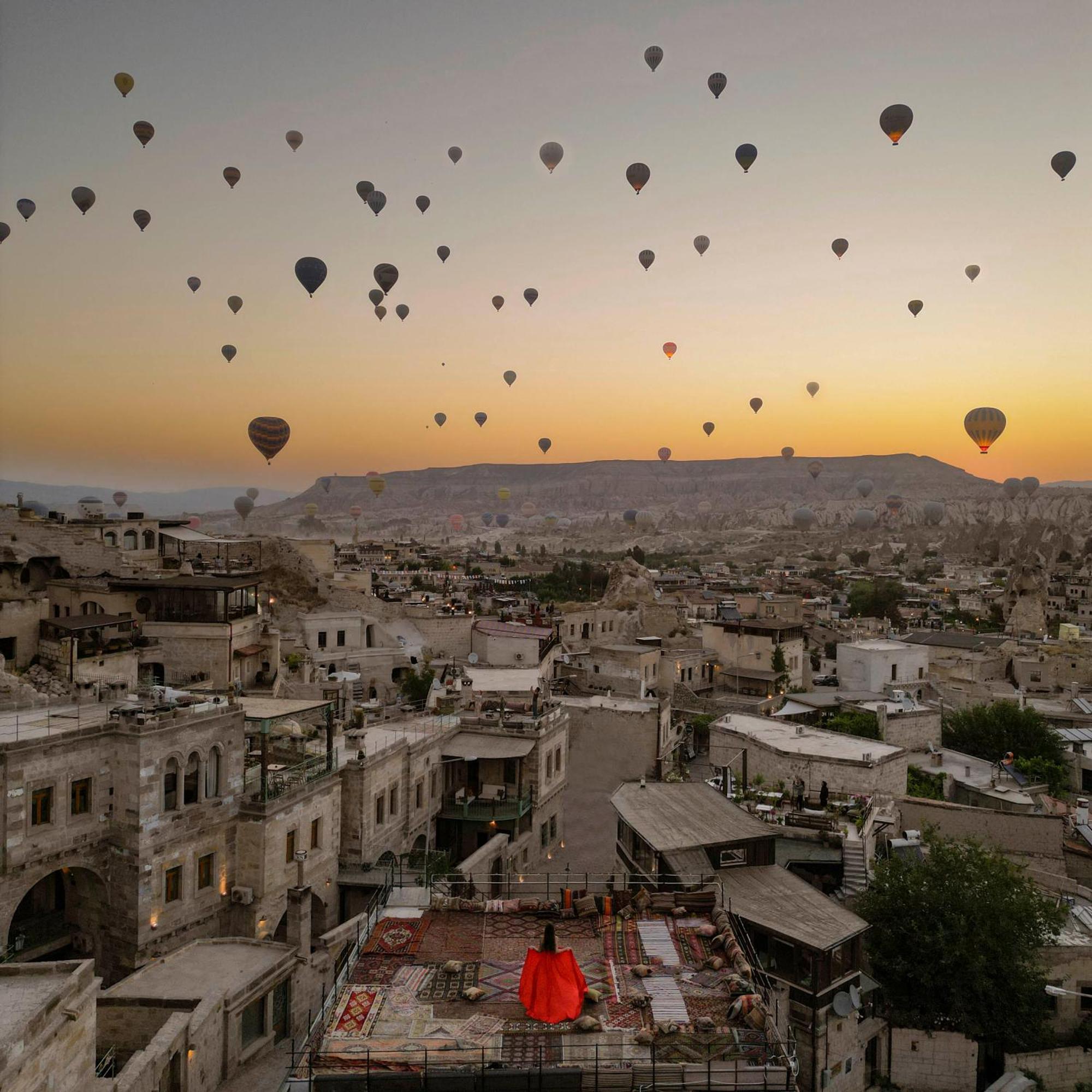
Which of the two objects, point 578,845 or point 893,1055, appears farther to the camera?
point 578,845

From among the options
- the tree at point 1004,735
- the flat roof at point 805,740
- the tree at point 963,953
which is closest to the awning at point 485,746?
the flat roof at point 805,740

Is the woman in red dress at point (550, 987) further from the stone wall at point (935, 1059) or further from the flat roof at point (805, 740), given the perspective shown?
the flat roof at point (805, 740)

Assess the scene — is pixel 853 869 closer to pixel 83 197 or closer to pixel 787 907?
pixel 787 907

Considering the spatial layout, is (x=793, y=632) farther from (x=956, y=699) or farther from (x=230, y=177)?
(x=230, y=177)

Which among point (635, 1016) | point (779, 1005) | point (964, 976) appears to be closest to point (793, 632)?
point (964, 976)

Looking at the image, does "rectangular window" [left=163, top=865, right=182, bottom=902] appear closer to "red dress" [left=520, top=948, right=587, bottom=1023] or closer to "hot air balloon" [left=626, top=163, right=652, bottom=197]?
"red dress" [left=520, top=948, right=587, bottom=1023]

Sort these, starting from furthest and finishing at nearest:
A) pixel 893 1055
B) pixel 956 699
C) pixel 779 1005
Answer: pixel 956 699, pixel 893 1055, pixel 779 1005

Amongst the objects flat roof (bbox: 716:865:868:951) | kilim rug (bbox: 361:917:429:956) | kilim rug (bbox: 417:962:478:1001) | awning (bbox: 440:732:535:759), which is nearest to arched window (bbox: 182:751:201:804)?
kilim rug (bbox: 361:917:429:956)
